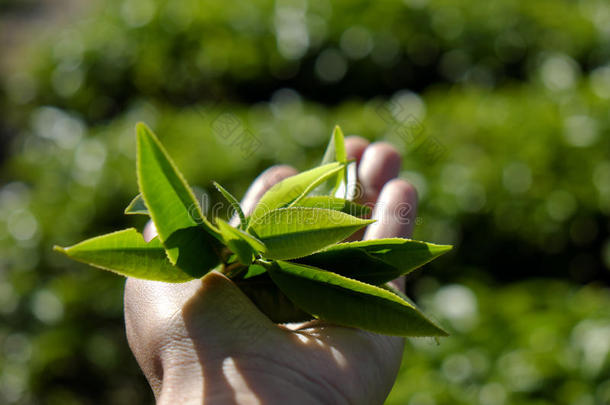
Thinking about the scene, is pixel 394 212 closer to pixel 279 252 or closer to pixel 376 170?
pixel 376 170

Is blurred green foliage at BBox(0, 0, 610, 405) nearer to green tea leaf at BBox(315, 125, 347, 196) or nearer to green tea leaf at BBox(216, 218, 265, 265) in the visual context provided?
green tea leaf at BBox(315, 125, 347, 196)

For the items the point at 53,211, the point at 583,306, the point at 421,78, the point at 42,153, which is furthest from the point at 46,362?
the point at 421,78

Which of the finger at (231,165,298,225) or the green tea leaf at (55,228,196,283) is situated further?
the finger at (231,165,298,225)

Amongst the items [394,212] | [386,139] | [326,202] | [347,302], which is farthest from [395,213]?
[386,139]

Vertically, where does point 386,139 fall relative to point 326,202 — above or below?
below

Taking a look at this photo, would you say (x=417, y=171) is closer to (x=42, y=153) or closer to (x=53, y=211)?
(x=53, y=211)

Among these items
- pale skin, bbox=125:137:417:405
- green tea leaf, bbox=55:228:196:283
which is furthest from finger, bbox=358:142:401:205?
green tea leaf, bbox=55:228:196:283

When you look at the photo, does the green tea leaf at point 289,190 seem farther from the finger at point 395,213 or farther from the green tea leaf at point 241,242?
the finger at point 395,213
